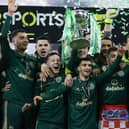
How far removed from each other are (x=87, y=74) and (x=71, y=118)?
56 centimetres

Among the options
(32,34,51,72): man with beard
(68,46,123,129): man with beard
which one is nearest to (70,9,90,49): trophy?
(32,34,51,72): man with beard

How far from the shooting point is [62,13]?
7062 mm

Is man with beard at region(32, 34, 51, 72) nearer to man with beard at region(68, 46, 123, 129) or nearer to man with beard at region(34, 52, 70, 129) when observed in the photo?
man with beard at region(34, 52, 70, 129)

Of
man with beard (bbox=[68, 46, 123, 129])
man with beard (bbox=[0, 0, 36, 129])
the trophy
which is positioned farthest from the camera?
the trophy

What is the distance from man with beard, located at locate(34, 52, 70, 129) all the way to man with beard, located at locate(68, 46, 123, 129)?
12cm

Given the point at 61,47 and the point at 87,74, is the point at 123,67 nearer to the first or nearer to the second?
the point at 87,74

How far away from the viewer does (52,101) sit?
5.45 m

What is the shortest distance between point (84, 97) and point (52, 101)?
1.26ft

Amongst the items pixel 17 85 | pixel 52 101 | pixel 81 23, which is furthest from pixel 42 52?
pixel 81 23

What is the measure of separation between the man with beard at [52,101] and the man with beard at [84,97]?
124 mm

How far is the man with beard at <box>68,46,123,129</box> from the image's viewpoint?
17.7 ft

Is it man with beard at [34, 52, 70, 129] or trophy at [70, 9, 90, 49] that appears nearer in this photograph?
man with beard at [34, 52, 70, 129]

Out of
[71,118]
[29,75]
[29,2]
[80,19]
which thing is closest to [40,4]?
[29,2]

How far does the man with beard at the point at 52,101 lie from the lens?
17.9 ft
